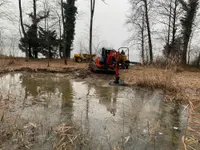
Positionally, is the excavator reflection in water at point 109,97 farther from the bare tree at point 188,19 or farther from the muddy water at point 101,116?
the bare tree at point 188,19

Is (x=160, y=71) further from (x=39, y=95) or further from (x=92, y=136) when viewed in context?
(x=92, y=136)

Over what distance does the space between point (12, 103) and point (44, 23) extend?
1791 centimetres

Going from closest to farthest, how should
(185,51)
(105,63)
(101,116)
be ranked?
(101,116) < (105,63) < (185,51)

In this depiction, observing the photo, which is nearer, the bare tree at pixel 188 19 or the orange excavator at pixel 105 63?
the orange excavator at pixel 105 63

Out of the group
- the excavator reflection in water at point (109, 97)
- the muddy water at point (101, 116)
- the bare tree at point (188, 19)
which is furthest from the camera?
the bare tree at point (188, 19)

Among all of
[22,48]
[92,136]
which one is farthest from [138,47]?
[92,136]

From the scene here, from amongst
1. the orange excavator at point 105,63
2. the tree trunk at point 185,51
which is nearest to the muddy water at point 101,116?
the orange excavator at point 105,63

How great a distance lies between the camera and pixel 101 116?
5023 millimetres

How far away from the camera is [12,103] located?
547 centimetres

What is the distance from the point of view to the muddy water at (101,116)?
3.68 metres

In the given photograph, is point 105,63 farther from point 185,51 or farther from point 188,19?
point 188,19

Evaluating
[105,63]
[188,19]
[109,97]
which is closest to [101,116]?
[109,97]

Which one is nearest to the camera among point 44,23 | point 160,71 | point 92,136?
point 92,136

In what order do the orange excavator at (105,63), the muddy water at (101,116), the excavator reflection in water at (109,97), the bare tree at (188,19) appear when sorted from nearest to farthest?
1. the muddy water at (101,116)
2. the excavator reflection in water at (109,97)
3. the orange excavator at (105,63)
4. the bare tree at (188,19)
